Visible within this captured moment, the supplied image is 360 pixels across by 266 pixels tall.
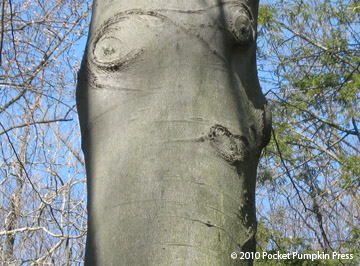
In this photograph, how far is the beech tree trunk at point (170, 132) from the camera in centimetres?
77

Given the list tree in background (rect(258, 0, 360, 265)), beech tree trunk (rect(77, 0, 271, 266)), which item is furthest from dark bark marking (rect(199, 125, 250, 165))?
tree in background (rect(258, 0, 360, 265))

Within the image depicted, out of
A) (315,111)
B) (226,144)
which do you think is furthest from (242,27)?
(315,111)

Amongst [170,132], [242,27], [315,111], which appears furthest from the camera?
[315,111]

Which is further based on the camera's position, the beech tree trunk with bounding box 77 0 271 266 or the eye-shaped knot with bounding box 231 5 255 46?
the eye-shaped knot with bounding box 231 5 255 46

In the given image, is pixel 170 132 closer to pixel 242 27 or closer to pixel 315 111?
pixel 242 27

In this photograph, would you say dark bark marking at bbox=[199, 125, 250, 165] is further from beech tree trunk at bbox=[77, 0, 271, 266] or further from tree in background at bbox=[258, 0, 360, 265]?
tree in background at bbox=[258, 0, 360, 265]

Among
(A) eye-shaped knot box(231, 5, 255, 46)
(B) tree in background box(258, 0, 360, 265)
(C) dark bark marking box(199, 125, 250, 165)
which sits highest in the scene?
(B) tree in background box(258, 0, 360, 265)

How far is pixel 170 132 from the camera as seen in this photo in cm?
82

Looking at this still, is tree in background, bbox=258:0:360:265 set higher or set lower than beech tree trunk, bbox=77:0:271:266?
higher

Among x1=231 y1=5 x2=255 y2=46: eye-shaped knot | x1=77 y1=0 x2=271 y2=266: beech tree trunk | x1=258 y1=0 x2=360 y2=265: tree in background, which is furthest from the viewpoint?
x1=258 y1=0 x2=360 y2=265: tree in background

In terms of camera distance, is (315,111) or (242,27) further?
(315,111)

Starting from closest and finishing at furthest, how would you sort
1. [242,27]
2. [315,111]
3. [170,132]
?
[170,132], [242,27], [315,111]

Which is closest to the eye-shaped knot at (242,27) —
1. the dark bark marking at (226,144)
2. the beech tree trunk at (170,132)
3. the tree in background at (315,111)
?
the beech tree trunk at (170,132)

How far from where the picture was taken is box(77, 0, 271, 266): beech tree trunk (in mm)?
769
